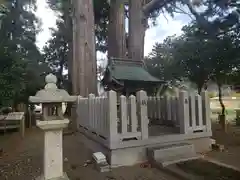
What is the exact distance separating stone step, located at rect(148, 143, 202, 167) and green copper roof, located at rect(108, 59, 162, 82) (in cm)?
232

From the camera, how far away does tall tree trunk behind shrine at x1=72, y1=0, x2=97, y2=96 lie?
835 cm

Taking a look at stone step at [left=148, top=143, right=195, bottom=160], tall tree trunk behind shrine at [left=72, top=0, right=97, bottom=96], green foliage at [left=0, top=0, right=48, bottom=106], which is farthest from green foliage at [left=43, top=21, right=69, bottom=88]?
stone step at [left=148, top=143, right=195, bottom=160]

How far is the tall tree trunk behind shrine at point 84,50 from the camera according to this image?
8.35 meters

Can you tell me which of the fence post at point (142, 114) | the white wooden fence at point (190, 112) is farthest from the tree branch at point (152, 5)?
the fence post at point (142, 114)

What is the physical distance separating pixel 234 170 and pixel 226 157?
1.21 m

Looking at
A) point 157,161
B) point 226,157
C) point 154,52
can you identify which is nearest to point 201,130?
point 226,157

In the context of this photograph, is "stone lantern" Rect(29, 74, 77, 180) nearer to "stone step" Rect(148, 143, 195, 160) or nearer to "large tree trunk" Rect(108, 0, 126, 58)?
"stone step" Rect(148, 143, 195, 160)

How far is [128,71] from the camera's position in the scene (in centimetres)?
658

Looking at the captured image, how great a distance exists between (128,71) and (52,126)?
377cm

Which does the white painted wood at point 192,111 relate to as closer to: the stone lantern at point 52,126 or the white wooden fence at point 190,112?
the white wooden fence at point 190,112

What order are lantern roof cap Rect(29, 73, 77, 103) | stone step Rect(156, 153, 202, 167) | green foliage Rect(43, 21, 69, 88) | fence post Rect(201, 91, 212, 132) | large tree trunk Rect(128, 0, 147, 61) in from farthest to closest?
1. green foliage Rect(43, 21, 69, 88)
2. large tree trunk Rect(128, 0, 147, 61)
3. fence post Rect(201, 91, 212, 132)
4. stone step Rect(156, 153, 202, 167)
5. lantern roof cap Rect(29, 73, 77, 103)

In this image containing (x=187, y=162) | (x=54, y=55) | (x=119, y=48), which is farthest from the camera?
(x=54, y=55)

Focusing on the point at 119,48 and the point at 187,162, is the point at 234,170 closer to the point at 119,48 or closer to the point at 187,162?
the point at 187,162

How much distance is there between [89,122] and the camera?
6.01 metres
